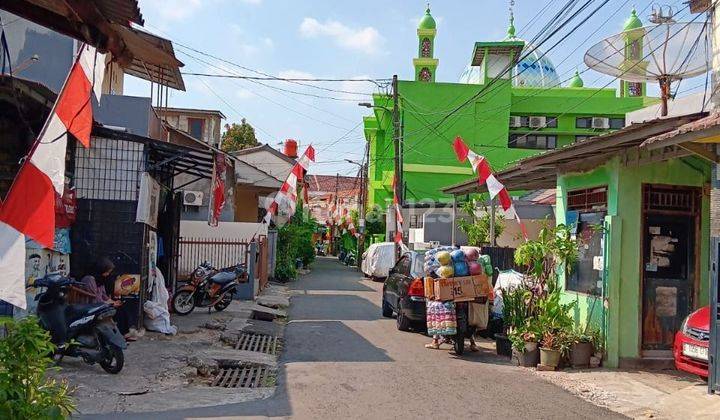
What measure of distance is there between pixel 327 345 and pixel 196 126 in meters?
23.7

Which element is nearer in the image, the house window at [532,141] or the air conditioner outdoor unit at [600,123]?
the air conditioner outdoor unit at [600,123]

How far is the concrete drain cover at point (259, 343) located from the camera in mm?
11531

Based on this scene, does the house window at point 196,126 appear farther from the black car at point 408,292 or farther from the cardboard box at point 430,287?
the cardboard box at point 430,287

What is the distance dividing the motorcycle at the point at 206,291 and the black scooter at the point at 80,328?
6125 mm

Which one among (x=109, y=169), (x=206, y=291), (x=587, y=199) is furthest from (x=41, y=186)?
(x=206, y=291)

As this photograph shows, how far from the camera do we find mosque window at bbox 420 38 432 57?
4281 cm

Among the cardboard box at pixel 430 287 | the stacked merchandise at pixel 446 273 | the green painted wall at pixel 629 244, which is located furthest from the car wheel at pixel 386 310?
the green painted wall at pixel 629 244

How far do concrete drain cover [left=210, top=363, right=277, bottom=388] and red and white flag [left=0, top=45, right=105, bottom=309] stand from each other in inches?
179

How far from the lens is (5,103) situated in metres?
8.98

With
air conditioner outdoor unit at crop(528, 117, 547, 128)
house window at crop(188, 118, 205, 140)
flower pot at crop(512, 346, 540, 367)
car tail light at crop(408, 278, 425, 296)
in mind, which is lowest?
flower pot at crop(512, 346, 540, 367)

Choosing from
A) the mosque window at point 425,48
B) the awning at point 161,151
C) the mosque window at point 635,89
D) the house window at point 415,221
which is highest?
the mosque window at point 425,48

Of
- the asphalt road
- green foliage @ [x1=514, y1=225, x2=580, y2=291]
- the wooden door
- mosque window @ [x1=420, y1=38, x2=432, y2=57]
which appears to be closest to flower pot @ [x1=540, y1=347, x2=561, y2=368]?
the asphalt road

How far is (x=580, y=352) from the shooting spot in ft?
33.9

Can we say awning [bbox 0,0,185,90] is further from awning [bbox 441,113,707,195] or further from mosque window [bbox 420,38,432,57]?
mosque window [bbox 420,38,432,57]
